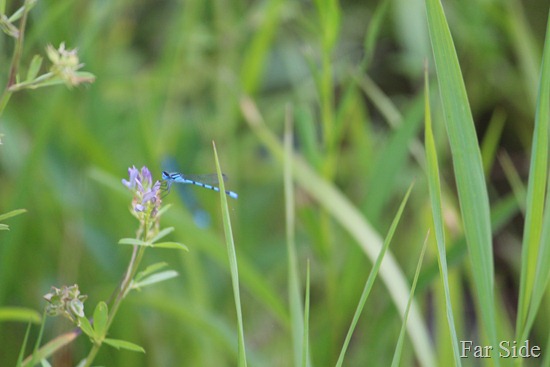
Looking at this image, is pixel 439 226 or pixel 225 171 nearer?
pixel 439 226

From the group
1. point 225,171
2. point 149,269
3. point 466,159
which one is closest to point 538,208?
point 466,159

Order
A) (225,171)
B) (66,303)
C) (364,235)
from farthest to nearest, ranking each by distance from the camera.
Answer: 1. (225,171)
2. (364,235)
3. (66,303)

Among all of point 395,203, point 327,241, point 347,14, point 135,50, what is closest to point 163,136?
point 327,241

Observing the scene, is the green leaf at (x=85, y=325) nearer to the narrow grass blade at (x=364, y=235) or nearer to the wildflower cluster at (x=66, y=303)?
the wildflower cluster at (x=66, y=303)

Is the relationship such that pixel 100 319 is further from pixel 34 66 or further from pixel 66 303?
pixel 34 66

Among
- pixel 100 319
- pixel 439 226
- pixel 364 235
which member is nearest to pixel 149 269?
pixel 100 319

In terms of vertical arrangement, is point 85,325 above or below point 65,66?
below

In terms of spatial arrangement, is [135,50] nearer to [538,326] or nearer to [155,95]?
[155,95]

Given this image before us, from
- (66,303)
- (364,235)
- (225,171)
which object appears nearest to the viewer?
(66,303)
